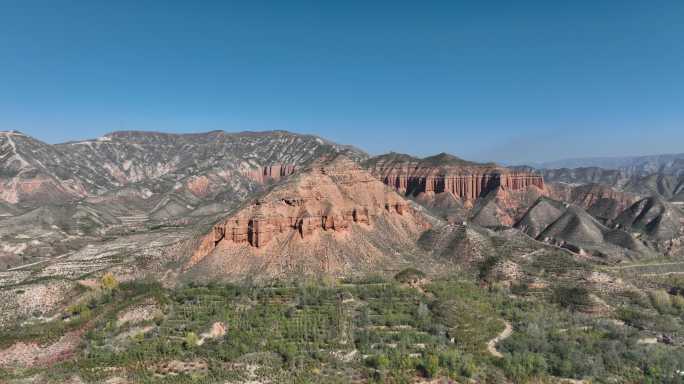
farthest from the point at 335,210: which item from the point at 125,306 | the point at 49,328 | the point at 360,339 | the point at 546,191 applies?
the point at 546,191

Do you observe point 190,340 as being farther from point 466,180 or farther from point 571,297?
point 466,180

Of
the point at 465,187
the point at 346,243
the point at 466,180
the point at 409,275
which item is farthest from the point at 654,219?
the point at 346,243

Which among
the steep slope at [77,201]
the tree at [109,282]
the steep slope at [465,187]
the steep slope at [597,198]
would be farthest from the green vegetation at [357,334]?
the steep slope at [597,198]

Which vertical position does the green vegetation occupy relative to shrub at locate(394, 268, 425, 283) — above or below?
below

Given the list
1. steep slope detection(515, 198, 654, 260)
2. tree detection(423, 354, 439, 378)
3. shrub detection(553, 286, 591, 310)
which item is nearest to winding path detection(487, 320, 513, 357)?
tree detection(423, 354, 439, 378)

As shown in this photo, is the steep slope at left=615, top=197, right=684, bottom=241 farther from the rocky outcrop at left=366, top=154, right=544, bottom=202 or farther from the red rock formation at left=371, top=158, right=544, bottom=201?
the rocky outcrop at left=366, top=154, right=544, bottom=202

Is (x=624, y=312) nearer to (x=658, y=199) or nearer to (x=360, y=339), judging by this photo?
(x=360, y=339)
